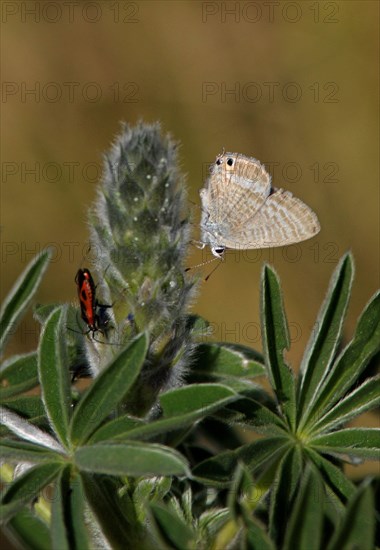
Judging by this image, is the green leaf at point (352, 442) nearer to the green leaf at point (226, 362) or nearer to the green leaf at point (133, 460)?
the green leaf at point (226, 362)

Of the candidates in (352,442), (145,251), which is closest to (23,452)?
(145,251)

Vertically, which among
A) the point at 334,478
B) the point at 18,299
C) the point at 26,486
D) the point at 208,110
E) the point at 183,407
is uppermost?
the point at 208,110

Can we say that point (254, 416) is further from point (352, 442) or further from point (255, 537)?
point (255, 537)

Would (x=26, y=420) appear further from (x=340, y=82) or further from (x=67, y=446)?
(x=340, y=82)

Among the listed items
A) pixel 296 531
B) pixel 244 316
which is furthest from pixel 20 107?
pixel 296 531

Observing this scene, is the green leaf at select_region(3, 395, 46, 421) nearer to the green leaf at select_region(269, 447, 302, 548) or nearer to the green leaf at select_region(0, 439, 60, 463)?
the green leaf at select_region(0, 439, 60, 463)

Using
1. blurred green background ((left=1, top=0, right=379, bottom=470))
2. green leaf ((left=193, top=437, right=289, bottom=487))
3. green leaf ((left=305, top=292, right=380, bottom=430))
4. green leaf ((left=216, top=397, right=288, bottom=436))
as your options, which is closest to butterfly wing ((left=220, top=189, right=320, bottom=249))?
green leaf ((left=305, top=292, right=380, bottom=430))

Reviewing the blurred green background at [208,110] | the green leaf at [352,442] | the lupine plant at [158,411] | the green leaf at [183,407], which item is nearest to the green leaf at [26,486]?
the lupine plant at [158,411]
